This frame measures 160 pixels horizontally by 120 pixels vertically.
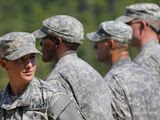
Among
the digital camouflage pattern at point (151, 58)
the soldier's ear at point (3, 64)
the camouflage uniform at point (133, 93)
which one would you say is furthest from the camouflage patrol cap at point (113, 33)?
the soldier's ear at point (3, 64)

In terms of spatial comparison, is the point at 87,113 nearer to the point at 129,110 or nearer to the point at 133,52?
the point at 129,110

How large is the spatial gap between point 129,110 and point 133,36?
65.6 inches

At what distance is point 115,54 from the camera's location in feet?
31.1

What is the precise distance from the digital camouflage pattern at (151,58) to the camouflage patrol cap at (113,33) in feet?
1.20

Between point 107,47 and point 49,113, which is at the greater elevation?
point 49,113

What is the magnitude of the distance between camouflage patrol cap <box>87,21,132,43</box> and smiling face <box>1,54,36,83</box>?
7.12 ft

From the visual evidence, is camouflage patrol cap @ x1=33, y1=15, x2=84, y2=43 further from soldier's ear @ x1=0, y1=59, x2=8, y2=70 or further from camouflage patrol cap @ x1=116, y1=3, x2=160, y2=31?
camouflage patrol cap @ x1=116, y1=3, x2=160, y2=31

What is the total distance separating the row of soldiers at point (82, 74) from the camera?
7402 mm

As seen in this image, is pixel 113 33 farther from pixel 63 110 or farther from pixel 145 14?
pixel 63 110

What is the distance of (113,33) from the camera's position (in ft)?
31.4

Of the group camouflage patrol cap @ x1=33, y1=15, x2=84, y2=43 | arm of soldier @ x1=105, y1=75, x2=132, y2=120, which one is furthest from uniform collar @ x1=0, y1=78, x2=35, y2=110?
arm of soldier @ x1=105, y1=75, x2=132, y2=120

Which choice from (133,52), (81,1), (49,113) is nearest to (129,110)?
(49,113)

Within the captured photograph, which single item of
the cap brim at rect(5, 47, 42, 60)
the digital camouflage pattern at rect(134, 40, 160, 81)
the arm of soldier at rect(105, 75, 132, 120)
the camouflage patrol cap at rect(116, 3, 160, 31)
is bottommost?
the digital camouflage pattern at rect(134, 40, 160, 81)

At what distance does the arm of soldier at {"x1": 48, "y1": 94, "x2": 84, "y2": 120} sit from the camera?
7.33 m
